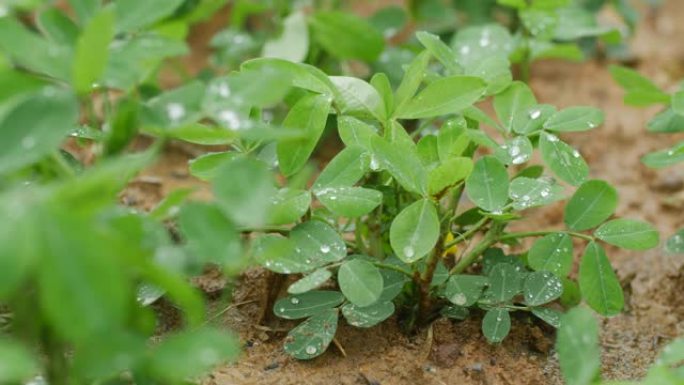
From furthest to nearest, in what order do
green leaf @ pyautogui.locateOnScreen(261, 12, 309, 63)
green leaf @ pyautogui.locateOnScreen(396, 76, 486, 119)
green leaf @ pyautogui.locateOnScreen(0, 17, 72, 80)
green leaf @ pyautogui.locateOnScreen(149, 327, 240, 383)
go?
green leaf @ pyautogui.locateOnScreen(261, 12, 309, 63) < green leaf @ pyautogui.locateOnScreen(396, 76, 486, 119) < green leaf @ pyautogui.locateOnScreen(0, 17, 72, 80) < green leaf @ pyautogui.locateOnScreen(149, 327, 240, 383)

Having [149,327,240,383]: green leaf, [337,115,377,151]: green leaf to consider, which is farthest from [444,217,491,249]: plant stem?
[149,327,240,383]: green leaf

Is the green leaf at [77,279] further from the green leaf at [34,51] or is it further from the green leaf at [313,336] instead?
the green leaf at [313,336]

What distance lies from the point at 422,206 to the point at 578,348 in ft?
1.10

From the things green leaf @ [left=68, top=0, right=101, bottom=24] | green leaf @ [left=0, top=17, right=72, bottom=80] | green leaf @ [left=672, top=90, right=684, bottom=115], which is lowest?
green leaf @ [left=672, top=90, right=684, bottom=115]

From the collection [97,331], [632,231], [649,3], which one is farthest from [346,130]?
[649,3]

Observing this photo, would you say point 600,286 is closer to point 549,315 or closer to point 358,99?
point 549,315

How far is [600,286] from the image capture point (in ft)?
5.18

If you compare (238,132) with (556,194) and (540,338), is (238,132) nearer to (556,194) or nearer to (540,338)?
(556,194)

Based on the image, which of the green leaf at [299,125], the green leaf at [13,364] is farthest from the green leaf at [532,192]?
the green leaf at [13,364]

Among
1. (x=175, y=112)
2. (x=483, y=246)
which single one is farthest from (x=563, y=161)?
(x=175, y=112)

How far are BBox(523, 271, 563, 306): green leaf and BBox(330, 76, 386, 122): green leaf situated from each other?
1.18 ft

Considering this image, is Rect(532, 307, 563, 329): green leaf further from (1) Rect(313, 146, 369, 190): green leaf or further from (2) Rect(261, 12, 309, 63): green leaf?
(2) Rect(261, 12, 309, 63): green leaf

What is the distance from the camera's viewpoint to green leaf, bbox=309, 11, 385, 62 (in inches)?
94.1

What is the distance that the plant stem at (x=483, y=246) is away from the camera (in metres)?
1.60
